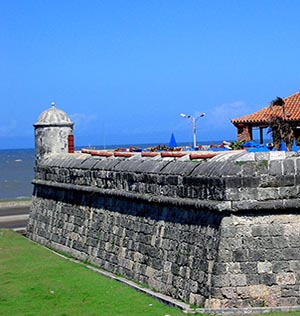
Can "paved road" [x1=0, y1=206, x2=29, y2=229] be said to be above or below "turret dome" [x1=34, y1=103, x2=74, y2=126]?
below

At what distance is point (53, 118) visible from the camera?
25.6m

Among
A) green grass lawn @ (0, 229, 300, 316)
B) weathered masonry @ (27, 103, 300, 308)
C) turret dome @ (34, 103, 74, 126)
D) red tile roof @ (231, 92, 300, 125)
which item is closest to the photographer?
weathered masonry @ (27, 103, 300, 308)

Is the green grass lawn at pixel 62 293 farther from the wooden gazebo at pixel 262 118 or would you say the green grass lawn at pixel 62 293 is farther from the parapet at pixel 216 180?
the wooden gazebo at pixel 262 118

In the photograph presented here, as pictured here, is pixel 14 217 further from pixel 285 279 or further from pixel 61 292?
pixel 285 279

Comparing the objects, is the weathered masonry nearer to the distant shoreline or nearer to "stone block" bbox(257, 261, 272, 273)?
"stone block" bbox(257, 261, 272, 273)

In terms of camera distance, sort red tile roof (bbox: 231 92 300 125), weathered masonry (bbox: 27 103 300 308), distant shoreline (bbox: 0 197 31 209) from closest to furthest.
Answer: weathered masonry (bbox: 27 103 300 308), red tile roof (bbox: 231 92 300 125), distant shoreline (bbox: 0 197 31 209)

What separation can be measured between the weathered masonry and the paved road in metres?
12.4

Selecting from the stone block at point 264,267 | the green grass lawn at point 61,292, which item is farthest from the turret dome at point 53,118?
the stone block at point 264,267

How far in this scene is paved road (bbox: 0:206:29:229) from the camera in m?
31.2

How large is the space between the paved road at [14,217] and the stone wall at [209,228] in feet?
40.9

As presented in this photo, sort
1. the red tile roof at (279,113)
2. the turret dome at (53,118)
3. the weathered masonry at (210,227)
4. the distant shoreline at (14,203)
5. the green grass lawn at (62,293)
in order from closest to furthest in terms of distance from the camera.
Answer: the weathered masonry at (210,227) < the green grass lawn at (62,293) < the turret dome at (53,118) < the red tile roof at (279,113) < the distant shoreline at (14,203)

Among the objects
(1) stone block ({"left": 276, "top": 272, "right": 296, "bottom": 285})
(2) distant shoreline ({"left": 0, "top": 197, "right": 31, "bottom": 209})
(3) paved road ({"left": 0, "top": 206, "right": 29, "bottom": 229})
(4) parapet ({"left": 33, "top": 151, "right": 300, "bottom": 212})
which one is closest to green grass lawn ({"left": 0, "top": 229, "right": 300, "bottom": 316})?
(1) stone block ({"left": 276, "top": 272, "right": 296, "bottom": 285})

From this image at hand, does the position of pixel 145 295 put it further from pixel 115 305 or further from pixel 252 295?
pixel 252 295

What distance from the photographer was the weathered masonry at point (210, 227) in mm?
13867
